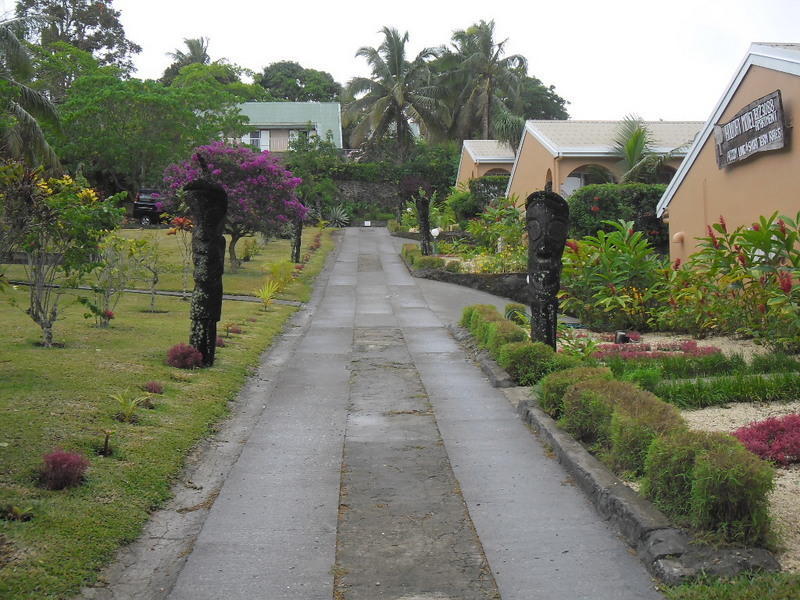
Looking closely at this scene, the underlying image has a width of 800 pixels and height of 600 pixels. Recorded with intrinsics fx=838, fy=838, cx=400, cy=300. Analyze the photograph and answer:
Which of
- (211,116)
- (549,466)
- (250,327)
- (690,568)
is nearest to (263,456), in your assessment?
(549,466)

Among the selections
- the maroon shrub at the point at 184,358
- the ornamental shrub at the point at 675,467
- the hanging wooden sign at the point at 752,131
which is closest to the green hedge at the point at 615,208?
the hanging wooden sign at the point at 752,131

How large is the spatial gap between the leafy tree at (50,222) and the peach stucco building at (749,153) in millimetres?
10678

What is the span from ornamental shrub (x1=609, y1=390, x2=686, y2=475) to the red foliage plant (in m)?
4.08

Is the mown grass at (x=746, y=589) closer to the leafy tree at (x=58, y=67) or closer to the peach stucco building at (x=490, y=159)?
the peach stucco building at (x=490, y=159)

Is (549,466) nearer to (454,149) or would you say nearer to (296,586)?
(296,586)

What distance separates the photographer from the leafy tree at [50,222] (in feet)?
33.8

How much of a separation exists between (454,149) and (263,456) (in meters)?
45.5

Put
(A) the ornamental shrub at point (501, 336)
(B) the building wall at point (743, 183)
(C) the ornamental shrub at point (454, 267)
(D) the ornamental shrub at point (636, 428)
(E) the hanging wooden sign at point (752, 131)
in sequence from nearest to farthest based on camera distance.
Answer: (D) the ornamental shrub at point (636, 428)
(A) the ornamental shrub at point (501, 336)
(B) the building wall at point (743, 183)
(E) the hanging wooden sign at point (752, 131)
(C) the ornamental shrub at point (454, 267)

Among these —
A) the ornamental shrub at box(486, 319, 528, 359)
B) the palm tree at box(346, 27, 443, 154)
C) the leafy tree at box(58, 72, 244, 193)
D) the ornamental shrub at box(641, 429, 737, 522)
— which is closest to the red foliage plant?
the ornamental shrub at box(641, 429, 737, 522)

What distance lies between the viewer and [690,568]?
4711 millimetres

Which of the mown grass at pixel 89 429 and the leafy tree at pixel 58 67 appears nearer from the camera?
the mown grass at pixel 89 429

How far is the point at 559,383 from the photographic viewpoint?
28.2ft

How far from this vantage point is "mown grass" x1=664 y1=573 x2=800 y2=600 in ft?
13.8

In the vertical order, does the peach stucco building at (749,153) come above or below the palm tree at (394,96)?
below
